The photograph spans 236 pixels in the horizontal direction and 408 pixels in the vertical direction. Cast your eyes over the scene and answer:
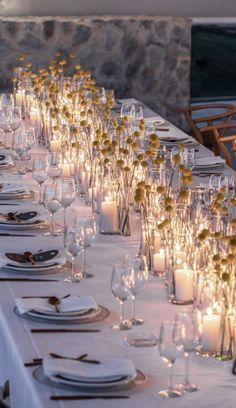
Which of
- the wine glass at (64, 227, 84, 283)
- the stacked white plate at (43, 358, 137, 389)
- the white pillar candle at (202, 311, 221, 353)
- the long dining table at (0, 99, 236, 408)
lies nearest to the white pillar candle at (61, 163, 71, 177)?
the long dining table at (0, 99, 236, 408)

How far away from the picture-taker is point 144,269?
127 inches

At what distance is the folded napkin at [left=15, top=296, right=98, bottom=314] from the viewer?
10.9ft

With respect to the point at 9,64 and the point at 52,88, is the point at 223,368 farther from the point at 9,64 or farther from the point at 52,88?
the point at 9,64

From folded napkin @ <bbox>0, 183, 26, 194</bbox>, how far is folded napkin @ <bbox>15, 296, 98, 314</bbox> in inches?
59.5

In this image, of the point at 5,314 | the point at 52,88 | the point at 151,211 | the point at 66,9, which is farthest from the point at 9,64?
the point at 5,314

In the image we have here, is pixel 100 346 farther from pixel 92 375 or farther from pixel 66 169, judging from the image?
pixel 66 169

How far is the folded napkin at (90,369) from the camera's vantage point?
111 inches

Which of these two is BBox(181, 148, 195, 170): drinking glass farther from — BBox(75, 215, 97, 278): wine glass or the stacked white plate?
the stacked white plate

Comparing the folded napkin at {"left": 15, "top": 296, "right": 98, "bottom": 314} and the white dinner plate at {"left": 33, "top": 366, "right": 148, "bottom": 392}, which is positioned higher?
the folded napkin at {"left": 15, "top": 296, "right": 98, "bottom": 314}

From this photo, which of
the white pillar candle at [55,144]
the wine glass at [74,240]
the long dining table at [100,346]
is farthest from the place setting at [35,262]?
the white pillar candle at [55,144]

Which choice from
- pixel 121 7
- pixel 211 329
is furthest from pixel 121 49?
pixel 211 329

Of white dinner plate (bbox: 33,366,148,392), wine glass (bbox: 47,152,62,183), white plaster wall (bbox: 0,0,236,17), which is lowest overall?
white dinner plate (bbox: 33,366,148,392)

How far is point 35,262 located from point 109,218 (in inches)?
22.1

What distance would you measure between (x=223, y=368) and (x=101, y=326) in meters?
0.45
